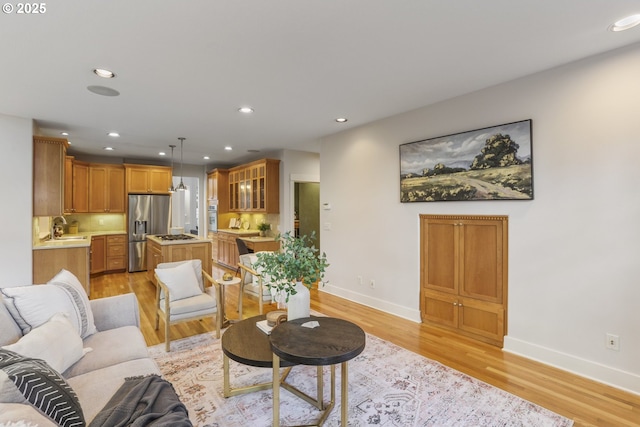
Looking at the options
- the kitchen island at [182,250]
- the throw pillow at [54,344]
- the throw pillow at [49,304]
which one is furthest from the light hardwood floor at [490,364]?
the throw pillow at [54,344]

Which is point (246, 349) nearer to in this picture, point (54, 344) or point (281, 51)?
point (54, 344)

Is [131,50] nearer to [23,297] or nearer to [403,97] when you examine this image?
[23,297]

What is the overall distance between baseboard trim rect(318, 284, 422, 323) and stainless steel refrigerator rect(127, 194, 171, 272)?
14.4 ft

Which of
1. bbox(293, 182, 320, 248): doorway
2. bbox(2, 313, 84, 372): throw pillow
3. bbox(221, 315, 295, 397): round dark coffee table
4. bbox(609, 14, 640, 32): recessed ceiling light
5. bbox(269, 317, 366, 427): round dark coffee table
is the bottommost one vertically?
bbox(221, 315, 295, 397): round dark coffee table

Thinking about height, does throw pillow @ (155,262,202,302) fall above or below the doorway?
below

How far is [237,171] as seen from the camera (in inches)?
296

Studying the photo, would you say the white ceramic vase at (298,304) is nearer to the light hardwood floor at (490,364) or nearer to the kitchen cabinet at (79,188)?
the light hardwood floor at (490,364)

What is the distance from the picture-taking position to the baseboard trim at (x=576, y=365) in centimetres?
238

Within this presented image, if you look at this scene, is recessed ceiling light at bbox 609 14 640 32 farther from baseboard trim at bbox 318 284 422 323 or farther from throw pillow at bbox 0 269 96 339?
throw pillow at bbox 0 269 96 339

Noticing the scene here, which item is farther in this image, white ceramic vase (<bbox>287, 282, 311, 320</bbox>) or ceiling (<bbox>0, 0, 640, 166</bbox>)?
white ceramic vase (<bbox>287, 282, 311, 320</bbox>)

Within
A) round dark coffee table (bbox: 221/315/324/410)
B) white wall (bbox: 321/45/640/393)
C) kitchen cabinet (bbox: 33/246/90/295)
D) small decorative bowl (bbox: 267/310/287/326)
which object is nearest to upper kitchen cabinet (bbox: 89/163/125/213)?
kitchen cabinet (bbox: 33/246/90/295)

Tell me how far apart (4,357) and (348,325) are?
180 centimetres

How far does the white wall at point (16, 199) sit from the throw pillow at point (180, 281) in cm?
224

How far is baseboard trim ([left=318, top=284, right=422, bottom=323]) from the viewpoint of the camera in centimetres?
389
